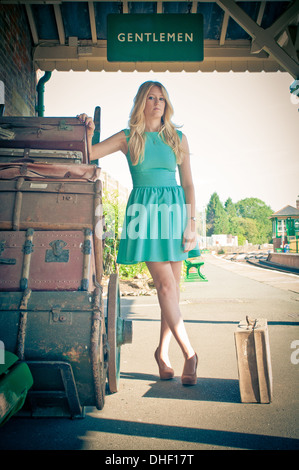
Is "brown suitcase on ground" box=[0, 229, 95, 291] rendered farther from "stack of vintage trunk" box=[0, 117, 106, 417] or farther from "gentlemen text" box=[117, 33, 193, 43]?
"gentlemen text" box=[117, 33, 193, 43]

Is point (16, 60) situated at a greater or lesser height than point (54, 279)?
greater

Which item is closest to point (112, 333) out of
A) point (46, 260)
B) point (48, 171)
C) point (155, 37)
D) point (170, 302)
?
point (46, 260)

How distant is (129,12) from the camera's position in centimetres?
569

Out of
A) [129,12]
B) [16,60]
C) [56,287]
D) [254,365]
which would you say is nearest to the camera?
[56,287]

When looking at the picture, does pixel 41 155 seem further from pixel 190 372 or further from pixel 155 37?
pixel 155 37

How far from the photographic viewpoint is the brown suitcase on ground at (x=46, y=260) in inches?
78.6

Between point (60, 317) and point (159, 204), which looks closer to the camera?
point (60, 317)

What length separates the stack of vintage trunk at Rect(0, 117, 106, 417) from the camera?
1.80 meters

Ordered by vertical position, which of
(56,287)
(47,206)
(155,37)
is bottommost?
(56,287)

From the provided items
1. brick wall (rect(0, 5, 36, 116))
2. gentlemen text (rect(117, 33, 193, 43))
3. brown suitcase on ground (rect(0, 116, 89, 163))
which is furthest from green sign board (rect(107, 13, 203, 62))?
brown suitcase on ground (rect(0, 116, 89, 163))

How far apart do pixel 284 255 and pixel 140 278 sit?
18737mm

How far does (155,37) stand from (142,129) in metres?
2.21
